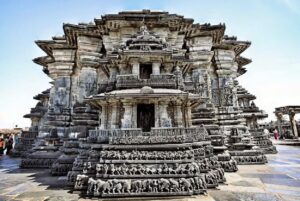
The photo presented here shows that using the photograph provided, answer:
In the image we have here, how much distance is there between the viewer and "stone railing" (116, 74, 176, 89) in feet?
25.3

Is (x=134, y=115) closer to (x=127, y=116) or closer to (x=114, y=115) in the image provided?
(x=127, y=116)

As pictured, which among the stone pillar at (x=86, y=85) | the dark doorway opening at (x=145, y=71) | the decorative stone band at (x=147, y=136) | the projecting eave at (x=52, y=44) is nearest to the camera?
the decorative stone band at (x=147, y=136)

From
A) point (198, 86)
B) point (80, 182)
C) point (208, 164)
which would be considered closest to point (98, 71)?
point (198, 86)

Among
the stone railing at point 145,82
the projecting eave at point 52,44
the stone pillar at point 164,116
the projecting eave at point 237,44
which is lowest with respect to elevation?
the stone pillar at point 164,116

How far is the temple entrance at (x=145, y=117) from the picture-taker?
8.00 m

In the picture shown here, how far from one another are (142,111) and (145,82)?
121cm

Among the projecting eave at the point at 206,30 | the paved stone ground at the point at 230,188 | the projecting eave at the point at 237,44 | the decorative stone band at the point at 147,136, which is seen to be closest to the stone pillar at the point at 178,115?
the decorative stone band at the point at 147,136

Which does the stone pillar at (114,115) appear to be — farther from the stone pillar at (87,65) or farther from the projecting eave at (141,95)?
the stone pillar at (87,65)

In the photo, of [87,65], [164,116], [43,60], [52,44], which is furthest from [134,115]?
[43,60]

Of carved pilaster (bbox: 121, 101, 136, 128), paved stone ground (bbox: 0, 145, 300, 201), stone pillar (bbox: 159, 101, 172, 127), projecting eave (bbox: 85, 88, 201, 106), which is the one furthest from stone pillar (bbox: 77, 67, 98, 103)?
stone pillar (bbox: 159, 101, 172, 127)

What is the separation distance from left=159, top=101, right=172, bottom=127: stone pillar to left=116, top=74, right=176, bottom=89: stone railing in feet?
2.63

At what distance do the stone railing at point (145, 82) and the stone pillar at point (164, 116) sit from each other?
801mm

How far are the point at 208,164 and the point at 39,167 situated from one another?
948 cm

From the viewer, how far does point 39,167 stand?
11.2 m
